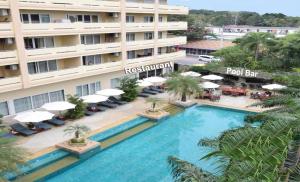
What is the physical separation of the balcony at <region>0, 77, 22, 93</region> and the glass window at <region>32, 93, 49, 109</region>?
2.68 metres

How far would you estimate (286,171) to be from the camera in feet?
23.1

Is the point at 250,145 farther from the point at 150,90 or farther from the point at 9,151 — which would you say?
the point at 150,90

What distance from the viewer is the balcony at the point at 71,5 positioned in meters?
22.7

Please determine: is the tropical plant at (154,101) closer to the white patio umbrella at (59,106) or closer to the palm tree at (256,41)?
the white patio umbrella at (59,106)

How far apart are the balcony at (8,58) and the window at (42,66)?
2.43m

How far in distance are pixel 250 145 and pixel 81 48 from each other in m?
22.6

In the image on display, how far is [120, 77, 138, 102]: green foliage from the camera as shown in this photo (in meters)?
30.2

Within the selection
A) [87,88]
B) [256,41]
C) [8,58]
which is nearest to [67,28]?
[8,58]

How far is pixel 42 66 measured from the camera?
1019 inches

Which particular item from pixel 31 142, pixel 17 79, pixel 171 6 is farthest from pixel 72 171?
pixel 171 6

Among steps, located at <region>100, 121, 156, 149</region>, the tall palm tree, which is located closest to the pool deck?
steps, located at <region>100, 121, 156, 149</region>

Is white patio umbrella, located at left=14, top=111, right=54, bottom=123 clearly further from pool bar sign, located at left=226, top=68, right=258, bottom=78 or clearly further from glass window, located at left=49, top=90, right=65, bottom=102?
pool bar sign, located at left=226, top=68, right=258, bottom=78

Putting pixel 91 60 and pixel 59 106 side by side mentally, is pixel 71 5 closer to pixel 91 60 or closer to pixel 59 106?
pixel 91 60

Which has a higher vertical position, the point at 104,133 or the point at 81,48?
the point at 81,48
